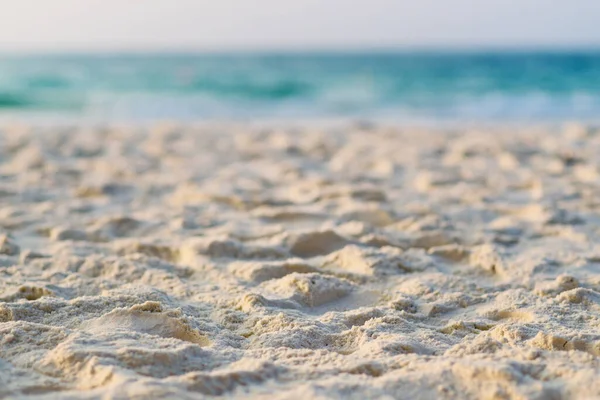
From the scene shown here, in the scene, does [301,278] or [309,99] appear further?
[309,99]

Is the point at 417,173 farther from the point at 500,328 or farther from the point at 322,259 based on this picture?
the point at 500,328

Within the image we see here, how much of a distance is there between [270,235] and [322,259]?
0.38 m

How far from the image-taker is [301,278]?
2.24 m

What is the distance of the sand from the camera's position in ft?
5.06

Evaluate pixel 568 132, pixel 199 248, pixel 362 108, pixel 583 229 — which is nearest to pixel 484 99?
pixel 362 108

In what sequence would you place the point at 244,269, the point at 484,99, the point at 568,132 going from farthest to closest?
the point at 484,99 → the point at 568,132 → the point at 244,269

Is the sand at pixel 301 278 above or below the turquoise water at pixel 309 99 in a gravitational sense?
below

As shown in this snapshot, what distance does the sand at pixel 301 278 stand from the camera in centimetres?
154

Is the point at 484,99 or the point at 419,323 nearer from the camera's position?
the point at 419,323

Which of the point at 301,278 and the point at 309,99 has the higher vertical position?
the point at 309,99

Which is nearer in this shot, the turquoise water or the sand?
the sand

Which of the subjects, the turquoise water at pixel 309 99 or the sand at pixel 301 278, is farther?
the turquoise water at pixel 309 99

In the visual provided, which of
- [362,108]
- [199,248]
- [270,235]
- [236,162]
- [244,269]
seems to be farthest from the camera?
[362,108]

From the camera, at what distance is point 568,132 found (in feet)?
19.3
